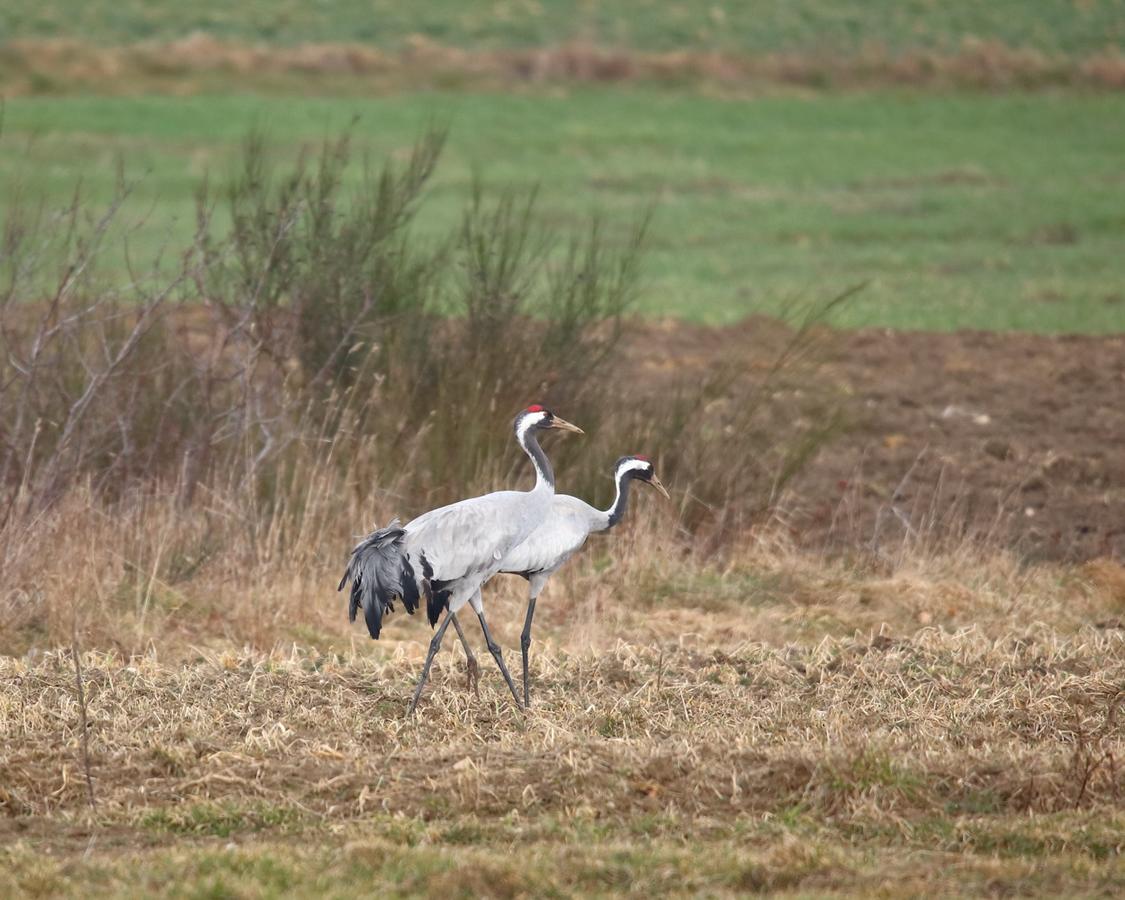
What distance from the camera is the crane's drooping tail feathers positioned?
24.8 feet

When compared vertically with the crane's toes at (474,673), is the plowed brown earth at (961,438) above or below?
below

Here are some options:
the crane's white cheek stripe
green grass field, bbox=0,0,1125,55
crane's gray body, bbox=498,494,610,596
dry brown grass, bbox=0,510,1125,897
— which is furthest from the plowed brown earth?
green grass field, bbox=0,0,1125,55

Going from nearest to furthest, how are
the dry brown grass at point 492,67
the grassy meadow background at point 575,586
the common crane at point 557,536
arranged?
the grassy meadow background at point 575,586 → the common crane at point 557,536 → the dry brown grass at point 492,67

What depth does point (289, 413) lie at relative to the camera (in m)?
11.0

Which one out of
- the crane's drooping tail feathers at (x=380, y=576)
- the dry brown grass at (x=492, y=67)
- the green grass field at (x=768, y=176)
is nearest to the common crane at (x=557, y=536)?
the crane's drooping tail feathers at (x=380, y=576)

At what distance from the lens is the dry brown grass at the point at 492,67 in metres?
37.0

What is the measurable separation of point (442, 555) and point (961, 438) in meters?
7.47

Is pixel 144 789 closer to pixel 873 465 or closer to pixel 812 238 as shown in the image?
pixel 873 465

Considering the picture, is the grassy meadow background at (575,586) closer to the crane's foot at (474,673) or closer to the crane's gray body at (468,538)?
the crane's foot at (474,673)

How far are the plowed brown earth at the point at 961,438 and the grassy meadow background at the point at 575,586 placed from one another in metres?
0.06

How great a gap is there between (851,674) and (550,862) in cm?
288

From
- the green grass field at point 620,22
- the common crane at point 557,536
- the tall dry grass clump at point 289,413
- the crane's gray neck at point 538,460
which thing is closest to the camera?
the common crane at point 557,536

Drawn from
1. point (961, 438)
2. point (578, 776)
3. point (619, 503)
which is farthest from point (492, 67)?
point (578, 776)

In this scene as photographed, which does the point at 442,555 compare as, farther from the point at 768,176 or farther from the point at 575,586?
the point at 768,176
